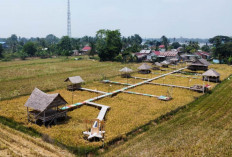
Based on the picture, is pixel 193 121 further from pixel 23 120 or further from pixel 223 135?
pixel 23 120

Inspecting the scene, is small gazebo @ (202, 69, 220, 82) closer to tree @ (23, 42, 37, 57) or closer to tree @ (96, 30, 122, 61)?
tree @ (96, 30, 122, 61)

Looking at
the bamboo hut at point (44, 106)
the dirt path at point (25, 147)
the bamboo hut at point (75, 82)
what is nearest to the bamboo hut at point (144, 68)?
the bamboo hut at point (75, 82)

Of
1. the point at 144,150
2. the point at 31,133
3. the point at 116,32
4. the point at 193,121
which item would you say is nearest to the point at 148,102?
the point at 193,121

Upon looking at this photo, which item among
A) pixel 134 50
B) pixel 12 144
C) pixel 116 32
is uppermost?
pixel 116 32

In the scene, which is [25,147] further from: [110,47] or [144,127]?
[110,47]

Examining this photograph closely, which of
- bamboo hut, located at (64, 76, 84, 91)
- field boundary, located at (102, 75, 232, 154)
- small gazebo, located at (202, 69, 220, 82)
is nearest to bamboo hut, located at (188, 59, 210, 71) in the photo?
small gazebo, located at (202, 69, 220, 82)

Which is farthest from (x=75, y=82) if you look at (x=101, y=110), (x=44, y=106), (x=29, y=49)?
(x=29, y=49)

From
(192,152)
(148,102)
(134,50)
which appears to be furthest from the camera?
(134,50)
